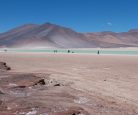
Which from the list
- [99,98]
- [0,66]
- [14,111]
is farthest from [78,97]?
[0,66]

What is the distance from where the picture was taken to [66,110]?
7820 millimetres

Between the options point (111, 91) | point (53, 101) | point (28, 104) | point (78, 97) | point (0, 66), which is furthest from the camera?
point (0, 66)

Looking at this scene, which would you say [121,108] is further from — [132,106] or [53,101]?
[53,101]

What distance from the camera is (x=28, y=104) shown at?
26.9ft

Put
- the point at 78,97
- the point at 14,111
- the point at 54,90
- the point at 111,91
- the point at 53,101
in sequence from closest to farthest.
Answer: the point at 14,111, the point at 53,101, the point at 78,97, the point at 54,90, the point at 111,91

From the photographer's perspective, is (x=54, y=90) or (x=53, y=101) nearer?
(x=53, y=101)

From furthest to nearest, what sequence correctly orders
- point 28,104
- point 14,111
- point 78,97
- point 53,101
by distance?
point 78,97
point 53,101
point 28,104
point 14,111

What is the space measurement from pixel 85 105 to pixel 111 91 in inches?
132

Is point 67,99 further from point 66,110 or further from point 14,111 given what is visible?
point 14,111

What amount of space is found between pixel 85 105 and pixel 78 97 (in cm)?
103

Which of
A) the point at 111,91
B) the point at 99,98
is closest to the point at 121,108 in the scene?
the point at 99,98

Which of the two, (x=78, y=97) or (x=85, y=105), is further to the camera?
(x=78, y=97)

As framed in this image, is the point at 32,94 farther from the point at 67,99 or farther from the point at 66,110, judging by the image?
the point at 66,110

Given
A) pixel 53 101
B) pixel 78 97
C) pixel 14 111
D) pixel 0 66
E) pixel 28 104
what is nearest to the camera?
pixel 14 111
